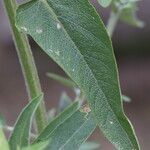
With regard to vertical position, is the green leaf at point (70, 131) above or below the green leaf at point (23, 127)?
below

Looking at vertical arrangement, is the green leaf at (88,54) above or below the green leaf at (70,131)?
above

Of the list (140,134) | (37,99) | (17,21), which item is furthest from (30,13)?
(140,134)

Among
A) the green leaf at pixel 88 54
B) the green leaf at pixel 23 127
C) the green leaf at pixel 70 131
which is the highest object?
the green leaf at pixel 88 54

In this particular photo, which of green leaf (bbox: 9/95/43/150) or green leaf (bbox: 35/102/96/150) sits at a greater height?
green leaf (bbox: 9/95/43/150)

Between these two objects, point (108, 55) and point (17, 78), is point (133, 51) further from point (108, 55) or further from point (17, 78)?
point (108, 55)
